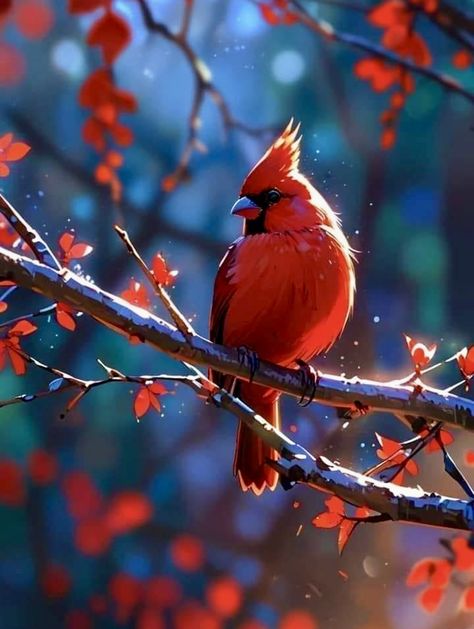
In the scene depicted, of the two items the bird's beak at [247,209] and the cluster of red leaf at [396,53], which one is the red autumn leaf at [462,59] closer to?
the cluster of red leaf at [396,53]

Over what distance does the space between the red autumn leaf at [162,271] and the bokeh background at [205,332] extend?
0.05 feet

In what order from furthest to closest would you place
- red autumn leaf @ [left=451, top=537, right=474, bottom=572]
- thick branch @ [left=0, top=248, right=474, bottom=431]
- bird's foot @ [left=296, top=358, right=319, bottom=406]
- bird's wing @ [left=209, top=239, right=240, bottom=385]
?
1. red autumn leaf @ [left=451, top=537, right=474, bottom=572]
2. bird's wing @ [left=209, top=239, right=240, bottom=385]
3. bird's foot @ [left=296, top=358, right=319, bottom=406]
4. thick branch @ [left=0, top=248, right=474, bottom=431]

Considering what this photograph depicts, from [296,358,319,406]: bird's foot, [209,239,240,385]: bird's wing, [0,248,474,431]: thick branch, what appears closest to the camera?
[0,248,474,431]: thick branch

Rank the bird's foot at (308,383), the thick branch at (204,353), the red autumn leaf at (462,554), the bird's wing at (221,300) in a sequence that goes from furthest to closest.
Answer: the red autumn leaf at (462,554) → the bird's wing at (221,300) → the bird's foot at (308,383) → the thick branch at (204,353)

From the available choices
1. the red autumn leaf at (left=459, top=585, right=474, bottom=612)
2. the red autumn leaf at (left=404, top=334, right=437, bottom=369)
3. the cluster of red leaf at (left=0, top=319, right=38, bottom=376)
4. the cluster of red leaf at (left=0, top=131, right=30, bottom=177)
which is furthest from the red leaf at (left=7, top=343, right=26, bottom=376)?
the red autumn leaf at (left=459, top=585, right=474, bottom=612)

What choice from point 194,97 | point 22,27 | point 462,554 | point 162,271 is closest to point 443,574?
point 462,554

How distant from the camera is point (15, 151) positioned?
3.94 ft

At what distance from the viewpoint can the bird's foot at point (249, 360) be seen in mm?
967

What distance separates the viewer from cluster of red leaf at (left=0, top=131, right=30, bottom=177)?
1200 millimetres

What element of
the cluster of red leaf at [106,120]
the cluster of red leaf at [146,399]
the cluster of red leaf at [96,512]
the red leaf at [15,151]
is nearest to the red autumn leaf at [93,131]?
the cluster of red leaf at [106,120]

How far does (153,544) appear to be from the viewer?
1221 millimetres

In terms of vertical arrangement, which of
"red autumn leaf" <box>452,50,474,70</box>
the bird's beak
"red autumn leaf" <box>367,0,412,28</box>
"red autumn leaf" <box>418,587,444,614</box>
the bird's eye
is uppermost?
"red autumn leaf" <box>367,0,412,28</box>

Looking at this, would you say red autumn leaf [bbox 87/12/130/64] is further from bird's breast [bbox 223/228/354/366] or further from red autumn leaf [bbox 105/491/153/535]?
red autumn leaf [bbox 105/491/153/535]

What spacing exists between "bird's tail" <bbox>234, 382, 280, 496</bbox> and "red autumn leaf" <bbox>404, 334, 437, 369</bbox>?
0.24 metres
